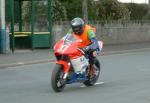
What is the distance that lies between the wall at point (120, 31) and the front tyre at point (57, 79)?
13765mm

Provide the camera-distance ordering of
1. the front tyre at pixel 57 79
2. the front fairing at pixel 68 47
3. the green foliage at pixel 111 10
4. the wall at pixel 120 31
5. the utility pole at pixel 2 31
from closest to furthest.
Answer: the front tyre at pixel 57 79, the front fairing at pixel 68 47, the utility pole at pixel 2 31, the wall at pixel 120 31, the green foliage at pixel 111 10

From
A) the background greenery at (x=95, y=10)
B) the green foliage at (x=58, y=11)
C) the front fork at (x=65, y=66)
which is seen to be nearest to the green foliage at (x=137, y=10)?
the background greenery at (x=95, y=10)

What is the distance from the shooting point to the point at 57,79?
447 inches

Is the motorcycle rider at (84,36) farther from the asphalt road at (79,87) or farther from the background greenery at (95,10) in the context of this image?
the background greenery at (95,10)

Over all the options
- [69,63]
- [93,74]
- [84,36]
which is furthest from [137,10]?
[69,63]

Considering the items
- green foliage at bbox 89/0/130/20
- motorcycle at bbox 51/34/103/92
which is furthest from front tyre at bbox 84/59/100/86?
green foliage at bbox 89/0/130/20

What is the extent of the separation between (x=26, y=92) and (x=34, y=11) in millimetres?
12799

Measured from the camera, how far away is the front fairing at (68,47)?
11.4 m

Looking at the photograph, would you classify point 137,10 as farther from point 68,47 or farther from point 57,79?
point 57,79

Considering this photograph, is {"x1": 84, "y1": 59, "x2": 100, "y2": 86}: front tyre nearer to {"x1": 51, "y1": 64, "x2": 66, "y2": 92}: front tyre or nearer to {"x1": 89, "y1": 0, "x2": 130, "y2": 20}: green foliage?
{"x1": 51, "y1": 64, "x2": 66, "y2": 92}: front tyre

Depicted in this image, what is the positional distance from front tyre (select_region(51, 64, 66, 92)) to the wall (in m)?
13.8

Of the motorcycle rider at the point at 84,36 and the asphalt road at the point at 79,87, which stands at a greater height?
the motorcycle rider at the point at 84,36

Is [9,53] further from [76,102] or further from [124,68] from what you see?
[76,102]

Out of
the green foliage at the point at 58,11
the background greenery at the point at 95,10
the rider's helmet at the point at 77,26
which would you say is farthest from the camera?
the green foliage at the point at 58,11
